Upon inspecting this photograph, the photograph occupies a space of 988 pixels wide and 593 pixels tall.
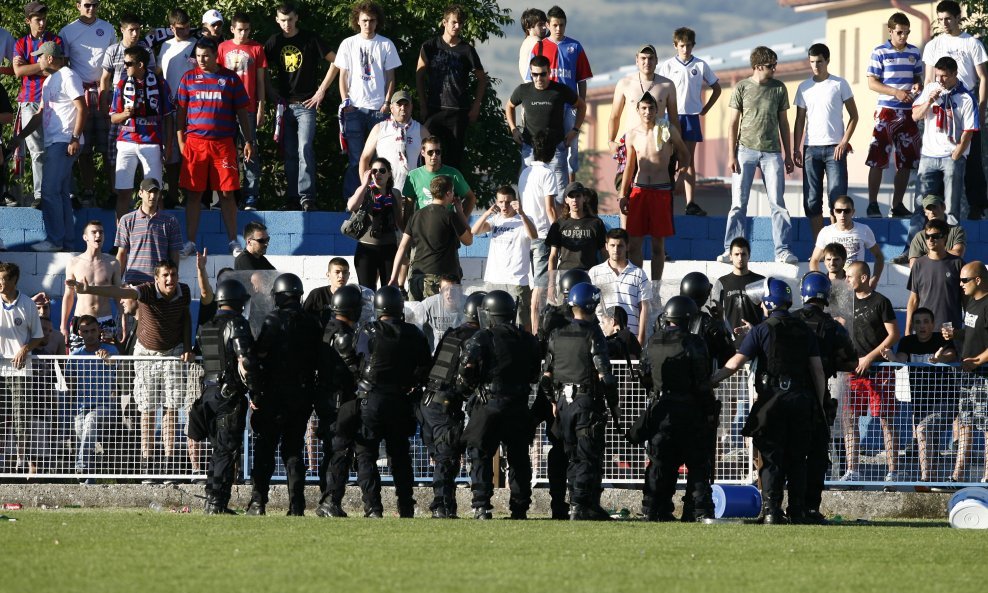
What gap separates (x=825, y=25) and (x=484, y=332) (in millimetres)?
82285

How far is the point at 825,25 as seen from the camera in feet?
300

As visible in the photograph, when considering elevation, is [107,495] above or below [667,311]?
below

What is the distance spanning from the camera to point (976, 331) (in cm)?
1420

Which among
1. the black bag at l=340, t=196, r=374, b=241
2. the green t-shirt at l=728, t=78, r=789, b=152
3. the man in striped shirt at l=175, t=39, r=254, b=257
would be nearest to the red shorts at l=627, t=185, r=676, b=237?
the green t-shirt at l=728, t=78, r=789, b=152

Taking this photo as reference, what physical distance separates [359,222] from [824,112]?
554 cm

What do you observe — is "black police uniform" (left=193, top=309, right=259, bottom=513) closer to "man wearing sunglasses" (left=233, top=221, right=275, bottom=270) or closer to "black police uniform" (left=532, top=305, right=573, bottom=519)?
"black police uniform" (left=532, top=305, right=573, bottom=519)

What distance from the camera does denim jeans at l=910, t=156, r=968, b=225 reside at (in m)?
18.4

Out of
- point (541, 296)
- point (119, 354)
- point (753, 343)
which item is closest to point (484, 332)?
point (753, 343)

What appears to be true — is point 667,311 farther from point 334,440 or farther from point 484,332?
point 334,440

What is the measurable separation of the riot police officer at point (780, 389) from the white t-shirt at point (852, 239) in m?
4.09

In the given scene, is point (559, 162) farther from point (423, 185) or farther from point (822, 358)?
point (822, 358)

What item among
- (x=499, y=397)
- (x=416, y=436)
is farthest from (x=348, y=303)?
(x=416, y=436)

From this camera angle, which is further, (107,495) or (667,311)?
(107,495)

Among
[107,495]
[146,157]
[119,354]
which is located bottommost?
[107,495]
